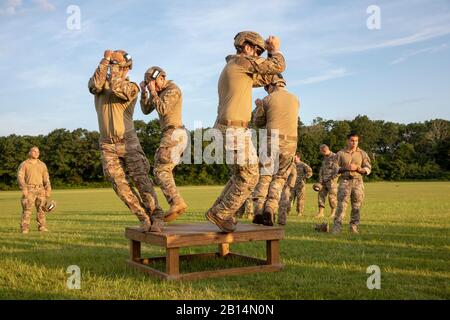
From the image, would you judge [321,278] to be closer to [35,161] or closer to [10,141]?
[35,161]


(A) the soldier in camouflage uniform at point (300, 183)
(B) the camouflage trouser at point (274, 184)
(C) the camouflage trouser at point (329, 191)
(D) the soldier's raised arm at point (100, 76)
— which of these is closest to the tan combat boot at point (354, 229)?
(C) the camouflage trouser at point (329, 191)

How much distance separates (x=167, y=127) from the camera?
25.7 feet

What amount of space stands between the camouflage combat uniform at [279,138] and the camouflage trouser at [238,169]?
1238mm

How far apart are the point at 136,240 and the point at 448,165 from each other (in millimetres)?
92509

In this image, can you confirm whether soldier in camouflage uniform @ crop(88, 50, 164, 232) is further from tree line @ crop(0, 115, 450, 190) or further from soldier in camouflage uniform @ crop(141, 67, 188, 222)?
tree line @ crop(0, 115, 450, 190)

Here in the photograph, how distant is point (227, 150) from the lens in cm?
615

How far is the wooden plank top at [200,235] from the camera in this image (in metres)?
6.34

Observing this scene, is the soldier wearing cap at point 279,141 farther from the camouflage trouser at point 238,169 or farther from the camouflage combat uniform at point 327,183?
the camouflage combat uniform at point 327,183

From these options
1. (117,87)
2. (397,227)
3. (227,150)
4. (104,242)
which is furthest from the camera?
(397,227)

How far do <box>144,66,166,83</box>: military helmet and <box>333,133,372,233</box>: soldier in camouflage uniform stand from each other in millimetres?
6367

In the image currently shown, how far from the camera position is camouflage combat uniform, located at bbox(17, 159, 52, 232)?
46.9ft

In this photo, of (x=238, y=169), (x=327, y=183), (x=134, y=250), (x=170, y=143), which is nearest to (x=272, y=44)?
(x=238, y=169)
